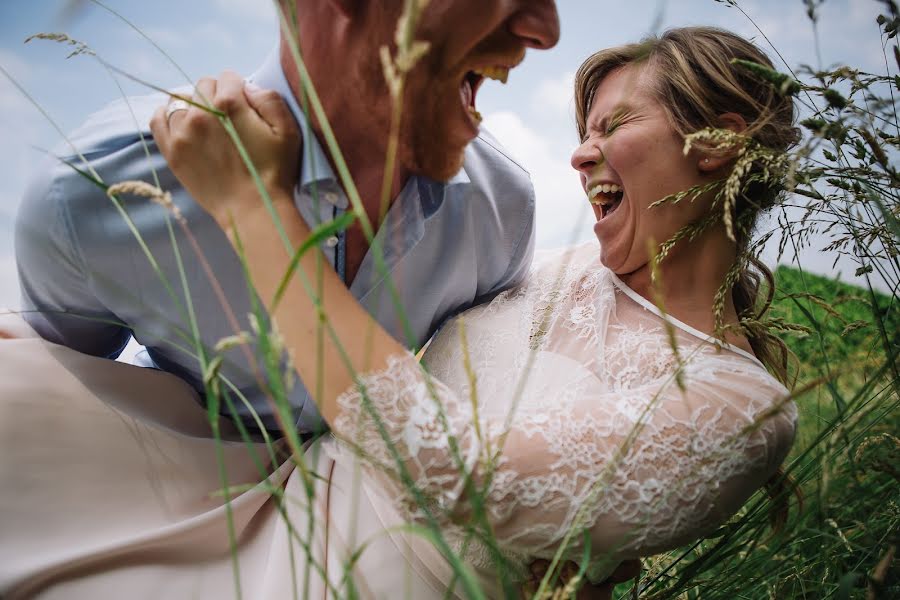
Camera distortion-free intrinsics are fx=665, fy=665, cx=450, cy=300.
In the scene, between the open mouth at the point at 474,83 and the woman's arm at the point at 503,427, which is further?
the open mouth at the point at 474,83

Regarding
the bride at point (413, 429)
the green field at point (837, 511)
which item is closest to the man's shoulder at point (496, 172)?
the bride at point (413, 429)

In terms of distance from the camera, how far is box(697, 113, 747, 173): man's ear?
215 cm

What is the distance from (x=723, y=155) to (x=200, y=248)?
5.46 feet

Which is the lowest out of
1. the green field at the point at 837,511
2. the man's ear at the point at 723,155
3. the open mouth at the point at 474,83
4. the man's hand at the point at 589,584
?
the man's hand at the point at 589,584

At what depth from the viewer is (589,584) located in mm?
1784

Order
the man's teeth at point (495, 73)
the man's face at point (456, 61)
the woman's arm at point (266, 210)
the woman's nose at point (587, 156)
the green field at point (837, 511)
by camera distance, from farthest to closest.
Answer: the woman's nose at point (587, 156) < the man's teeth at point (495, 73) < the man's face at point (456, 61) < the woman's arm at point (266, 210) < the green field at point (837, 511)

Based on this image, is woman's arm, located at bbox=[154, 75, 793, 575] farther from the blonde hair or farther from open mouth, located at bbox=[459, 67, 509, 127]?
the blonde hair

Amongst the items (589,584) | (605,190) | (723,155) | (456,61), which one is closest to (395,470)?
(589,584)

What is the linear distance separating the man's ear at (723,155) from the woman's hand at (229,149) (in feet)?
4.33

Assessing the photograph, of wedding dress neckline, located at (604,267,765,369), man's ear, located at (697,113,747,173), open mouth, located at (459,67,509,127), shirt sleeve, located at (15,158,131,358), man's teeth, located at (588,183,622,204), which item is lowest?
wedding dress neckline, located at (604,267,765,369)

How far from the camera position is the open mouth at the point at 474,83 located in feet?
6.43

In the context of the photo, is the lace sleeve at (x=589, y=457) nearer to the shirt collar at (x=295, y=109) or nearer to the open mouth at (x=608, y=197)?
the shirt collar at (x=295, y=109)

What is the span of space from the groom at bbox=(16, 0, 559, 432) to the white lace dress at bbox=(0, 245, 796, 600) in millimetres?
209

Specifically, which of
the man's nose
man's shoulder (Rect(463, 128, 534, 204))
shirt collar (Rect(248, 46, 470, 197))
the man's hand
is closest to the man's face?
the man's nose
